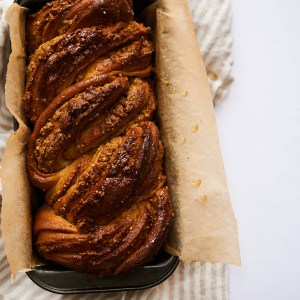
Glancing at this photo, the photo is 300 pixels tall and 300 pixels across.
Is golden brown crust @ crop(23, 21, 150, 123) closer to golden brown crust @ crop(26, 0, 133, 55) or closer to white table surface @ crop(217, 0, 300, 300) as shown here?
golden brown crust @ crop(26, 0, 133, 55)

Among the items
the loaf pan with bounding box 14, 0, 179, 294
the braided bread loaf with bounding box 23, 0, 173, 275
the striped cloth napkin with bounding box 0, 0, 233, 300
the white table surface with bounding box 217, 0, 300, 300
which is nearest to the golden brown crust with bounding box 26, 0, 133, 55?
the braided bread loaf with bounding box 23, 0, 173, 275

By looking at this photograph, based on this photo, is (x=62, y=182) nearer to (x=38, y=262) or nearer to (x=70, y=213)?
(x=70, y=213)

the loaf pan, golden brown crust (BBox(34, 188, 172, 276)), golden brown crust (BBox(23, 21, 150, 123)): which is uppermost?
golden brown crust (BBox(23, 21, 150, 123))

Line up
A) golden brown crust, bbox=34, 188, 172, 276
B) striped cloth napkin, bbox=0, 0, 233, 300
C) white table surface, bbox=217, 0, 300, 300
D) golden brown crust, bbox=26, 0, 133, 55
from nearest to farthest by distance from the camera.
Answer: golden brown crust, bbox=34, 188, 172, 276 < golden brown crust, bbox=26, 0, 133, 55 < striped cloth napkin, bbox=0, 0, 233, 300 < white table surface, bbox=217, 0, 300, 300

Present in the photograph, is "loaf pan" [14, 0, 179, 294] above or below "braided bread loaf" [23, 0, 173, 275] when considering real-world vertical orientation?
below

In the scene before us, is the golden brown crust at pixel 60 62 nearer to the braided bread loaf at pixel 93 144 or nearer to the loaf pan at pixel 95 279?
the braided bread loaf at pixel 93 144

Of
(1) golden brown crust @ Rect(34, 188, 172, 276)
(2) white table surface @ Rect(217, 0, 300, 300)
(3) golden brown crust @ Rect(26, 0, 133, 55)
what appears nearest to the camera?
(1) golden brown crust @ Rect(34, 188, 172, 276)

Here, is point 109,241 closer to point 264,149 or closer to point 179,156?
point 179,156
